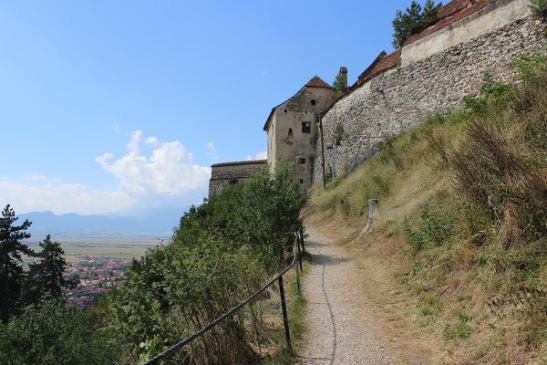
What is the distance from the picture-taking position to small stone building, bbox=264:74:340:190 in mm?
36812

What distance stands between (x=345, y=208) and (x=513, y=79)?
26.3 feet

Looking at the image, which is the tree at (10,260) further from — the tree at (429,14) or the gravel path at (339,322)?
the tree at (429,14)

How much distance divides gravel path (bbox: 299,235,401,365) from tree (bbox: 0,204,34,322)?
19.5 m

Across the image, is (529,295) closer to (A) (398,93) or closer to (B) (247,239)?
(B) (247,239)

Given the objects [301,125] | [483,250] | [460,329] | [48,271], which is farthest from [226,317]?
[301,125]

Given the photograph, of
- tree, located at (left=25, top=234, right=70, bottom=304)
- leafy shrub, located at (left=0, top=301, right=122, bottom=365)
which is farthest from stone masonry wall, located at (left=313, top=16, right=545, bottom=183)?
tree, located at (left=25, top=234, right=70, bottom=304)

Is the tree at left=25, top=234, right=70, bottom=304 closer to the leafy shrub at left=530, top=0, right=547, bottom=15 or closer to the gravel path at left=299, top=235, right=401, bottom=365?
the gravel path at left=299, top=235, right=401, bottom=365

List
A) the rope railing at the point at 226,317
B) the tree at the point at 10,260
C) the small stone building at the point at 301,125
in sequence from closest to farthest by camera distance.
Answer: the rope railing at the point at 226,317 → the tree at the point at 10,260 → the small stone building at the point at 301,125

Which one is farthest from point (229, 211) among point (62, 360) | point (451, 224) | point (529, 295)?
point (529, 295)

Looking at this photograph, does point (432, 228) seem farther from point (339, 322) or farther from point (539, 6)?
point (539, 6)

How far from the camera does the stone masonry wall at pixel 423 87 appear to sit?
46.4 feet

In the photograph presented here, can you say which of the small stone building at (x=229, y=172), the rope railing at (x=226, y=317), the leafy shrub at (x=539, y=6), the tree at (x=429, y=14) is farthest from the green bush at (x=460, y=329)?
the small stone building at (x=229, y=172)

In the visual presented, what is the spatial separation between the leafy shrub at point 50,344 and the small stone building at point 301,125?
103ft

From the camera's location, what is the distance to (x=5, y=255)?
23.7 m
